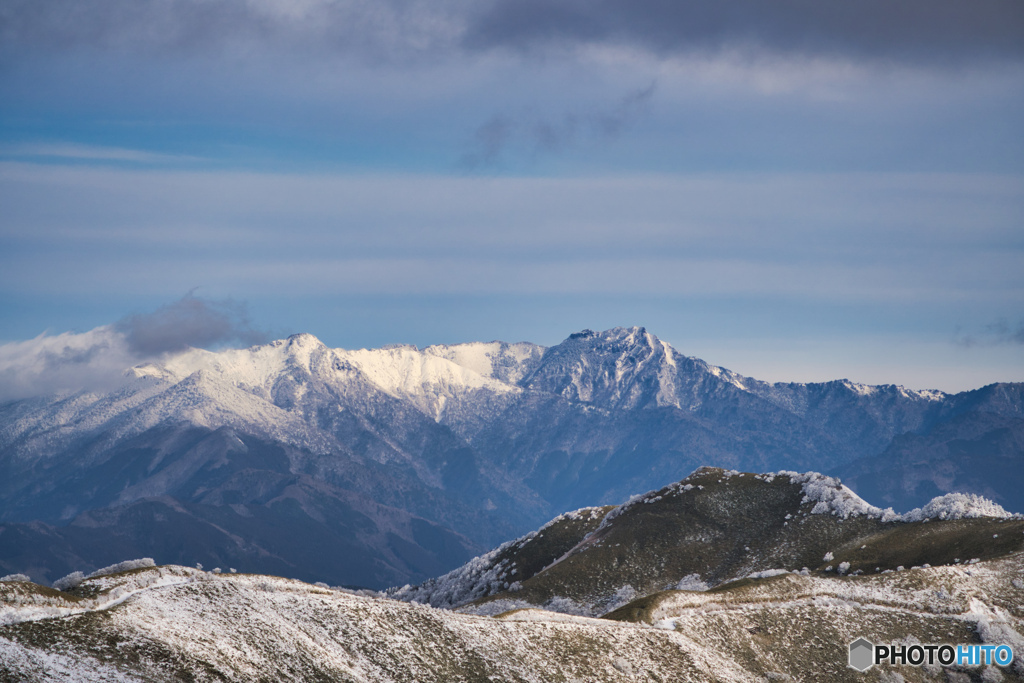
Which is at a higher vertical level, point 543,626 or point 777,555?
point 777,555

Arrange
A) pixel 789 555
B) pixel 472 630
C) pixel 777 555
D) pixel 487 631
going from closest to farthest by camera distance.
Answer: pixel 472 630, pixel 487 631, pixel 789 555, pixel 777 555

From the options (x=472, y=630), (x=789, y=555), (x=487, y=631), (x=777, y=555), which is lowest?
(x=487, y=631)

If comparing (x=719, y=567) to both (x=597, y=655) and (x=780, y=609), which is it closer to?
(x=780, y=609)

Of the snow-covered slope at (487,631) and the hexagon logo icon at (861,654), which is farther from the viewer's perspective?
the hexagon logo icon at (861,654)

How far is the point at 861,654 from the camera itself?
118625mm

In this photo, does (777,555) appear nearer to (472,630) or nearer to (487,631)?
(487,631)

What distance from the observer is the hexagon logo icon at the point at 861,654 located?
380ft

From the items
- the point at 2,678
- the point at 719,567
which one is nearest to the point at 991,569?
the point at 719,567

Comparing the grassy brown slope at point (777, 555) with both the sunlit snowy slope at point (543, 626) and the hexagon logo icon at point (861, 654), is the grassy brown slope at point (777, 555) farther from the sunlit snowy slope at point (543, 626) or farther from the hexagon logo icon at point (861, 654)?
the hexagon logo icon at point (861, 654)

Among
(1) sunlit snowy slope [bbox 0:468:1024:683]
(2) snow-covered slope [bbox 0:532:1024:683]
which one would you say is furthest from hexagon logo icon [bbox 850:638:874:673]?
(1) sunlit snowy slope [bbox 0:468:1024:683]

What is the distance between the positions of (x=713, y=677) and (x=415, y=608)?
34.2 metres

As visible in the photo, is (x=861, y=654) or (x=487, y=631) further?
(x=861, y=654)

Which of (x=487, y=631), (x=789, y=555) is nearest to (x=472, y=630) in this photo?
(x=487, y=631)

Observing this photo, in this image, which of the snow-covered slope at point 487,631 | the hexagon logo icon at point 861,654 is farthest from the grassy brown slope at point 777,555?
the hexagon logo icon at point 861,654
